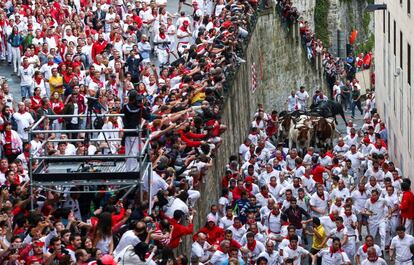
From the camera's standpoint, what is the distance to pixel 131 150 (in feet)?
100

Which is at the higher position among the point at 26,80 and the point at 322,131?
the point at 26,80

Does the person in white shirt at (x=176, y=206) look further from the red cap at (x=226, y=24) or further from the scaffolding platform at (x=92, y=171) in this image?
the red cap at (x=226, y=24)

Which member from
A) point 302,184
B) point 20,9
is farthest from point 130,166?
point 20,9

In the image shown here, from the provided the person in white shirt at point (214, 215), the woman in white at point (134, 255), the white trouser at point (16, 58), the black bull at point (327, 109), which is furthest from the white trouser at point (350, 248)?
the black bull at point (327, 109)

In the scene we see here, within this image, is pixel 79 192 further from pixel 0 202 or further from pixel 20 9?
pixel 20 9

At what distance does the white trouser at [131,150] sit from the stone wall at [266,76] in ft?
30.1

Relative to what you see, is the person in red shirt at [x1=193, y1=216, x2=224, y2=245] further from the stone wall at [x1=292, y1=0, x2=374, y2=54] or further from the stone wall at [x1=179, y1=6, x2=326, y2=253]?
the stone wall at [x1=292, y1=0, x2=374, y2=54]

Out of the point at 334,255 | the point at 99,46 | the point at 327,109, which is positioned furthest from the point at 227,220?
the point at 327,109

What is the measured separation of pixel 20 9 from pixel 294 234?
14.3m

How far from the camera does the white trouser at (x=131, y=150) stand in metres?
30.4

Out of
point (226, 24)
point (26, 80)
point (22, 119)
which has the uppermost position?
point (226, 24)

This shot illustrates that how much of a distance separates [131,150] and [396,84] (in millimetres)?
18207

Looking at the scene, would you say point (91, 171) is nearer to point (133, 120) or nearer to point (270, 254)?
point (133, 120)

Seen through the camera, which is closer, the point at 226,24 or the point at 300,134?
the point at 226,24
